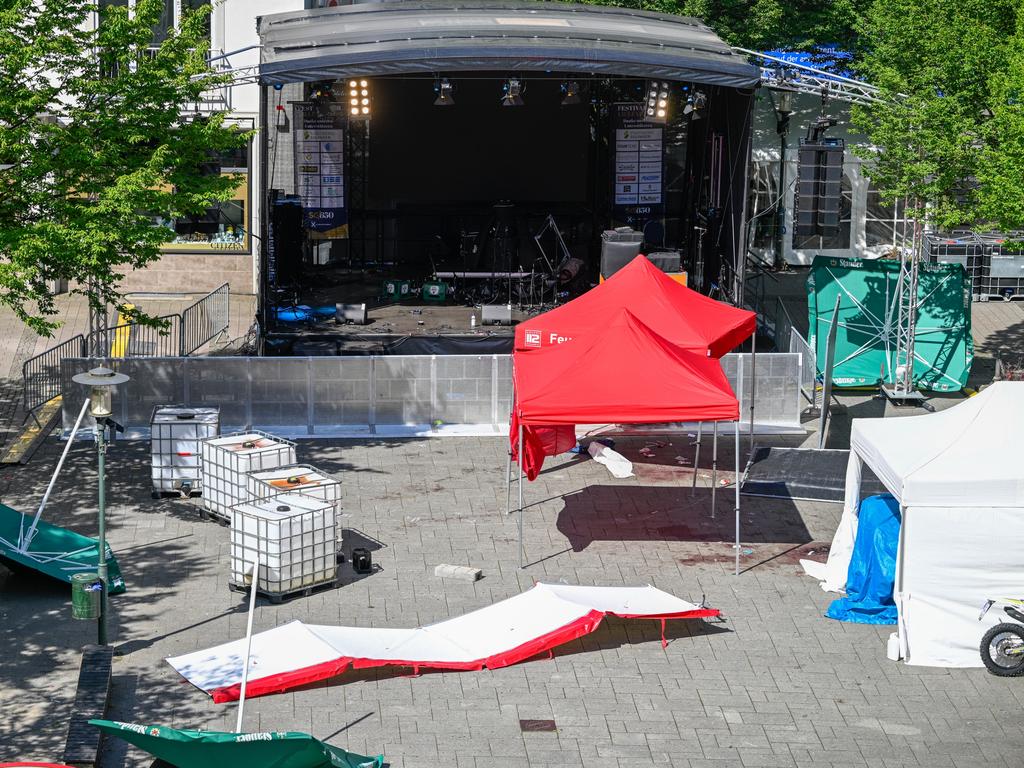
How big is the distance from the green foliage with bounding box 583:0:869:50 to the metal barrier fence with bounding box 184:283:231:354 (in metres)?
14.9

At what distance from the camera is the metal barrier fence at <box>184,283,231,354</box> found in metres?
24.4

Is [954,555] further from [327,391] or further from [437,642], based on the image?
[327,391]

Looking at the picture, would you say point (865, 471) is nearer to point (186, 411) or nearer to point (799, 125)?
point (186, 411)

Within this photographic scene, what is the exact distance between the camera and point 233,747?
396 inches

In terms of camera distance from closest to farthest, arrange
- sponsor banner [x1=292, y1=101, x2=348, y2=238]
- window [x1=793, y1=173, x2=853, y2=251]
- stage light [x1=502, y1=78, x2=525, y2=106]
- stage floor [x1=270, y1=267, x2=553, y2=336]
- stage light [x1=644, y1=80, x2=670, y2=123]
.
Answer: stage floor [x1=270, y1=267, x2=553, y2=336]
stage light [x1=502, y1=78, x2=525, y2=106]
stage light [x1=644, y1=80, x2=670, y2=123]
sponsor banner [x1=292, y1=101, x2=348, y2=238]
window [x1=793, y1=173, x2=853, y2=251]

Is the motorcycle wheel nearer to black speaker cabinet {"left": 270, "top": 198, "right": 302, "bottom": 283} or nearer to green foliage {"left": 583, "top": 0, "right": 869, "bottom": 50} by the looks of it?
black speaker cabinet {"left": 270, "top": 198, "right": 302, "bottom": 283}

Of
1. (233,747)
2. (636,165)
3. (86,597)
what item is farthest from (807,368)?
(233,747)

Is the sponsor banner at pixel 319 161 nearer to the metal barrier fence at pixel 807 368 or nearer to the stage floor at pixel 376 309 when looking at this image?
the stage floor at pixel 376 309

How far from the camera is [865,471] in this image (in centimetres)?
1659

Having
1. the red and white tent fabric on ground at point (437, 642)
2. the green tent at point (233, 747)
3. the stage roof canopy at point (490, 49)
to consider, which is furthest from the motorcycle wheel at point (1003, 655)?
the stage roof canopy at point (490, 49)

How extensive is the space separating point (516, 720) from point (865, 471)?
6.52m

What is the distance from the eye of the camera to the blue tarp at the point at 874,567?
564 inches

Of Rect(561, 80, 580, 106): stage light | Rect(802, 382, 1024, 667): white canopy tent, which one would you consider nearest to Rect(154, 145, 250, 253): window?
Rect(561, 80, 580, 106): stage light

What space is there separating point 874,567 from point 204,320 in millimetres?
14657
